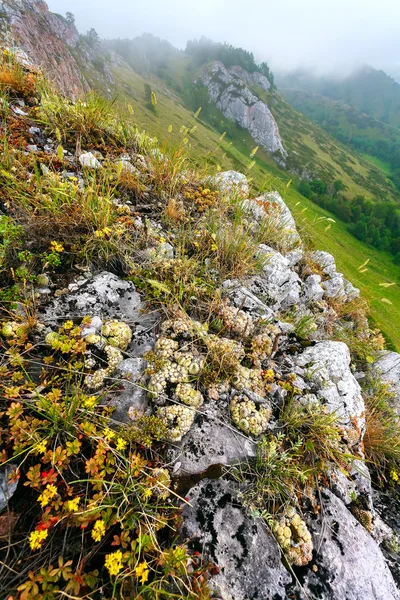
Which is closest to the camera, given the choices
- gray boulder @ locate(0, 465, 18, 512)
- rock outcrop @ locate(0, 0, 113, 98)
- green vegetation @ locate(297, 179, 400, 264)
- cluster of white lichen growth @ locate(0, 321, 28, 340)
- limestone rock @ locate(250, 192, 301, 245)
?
gray boulder @ locate(0, 465, 18, 512)

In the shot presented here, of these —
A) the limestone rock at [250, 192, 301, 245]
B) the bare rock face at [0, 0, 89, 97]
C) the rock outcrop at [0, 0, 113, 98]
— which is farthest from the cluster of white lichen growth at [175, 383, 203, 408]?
the bare rock face at [0, 0, 89, 97]

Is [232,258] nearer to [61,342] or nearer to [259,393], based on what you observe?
[259,393]

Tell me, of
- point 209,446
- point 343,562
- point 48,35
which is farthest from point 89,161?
point 48,35

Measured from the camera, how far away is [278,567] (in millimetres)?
2770

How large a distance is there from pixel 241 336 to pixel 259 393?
0.91 metres

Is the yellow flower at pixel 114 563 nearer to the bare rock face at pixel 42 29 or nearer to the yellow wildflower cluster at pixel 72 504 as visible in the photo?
the yellow wildflower cluster at pixel 72 504

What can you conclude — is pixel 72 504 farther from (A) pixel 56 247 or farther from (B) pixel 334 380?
(B) pixel 334 380

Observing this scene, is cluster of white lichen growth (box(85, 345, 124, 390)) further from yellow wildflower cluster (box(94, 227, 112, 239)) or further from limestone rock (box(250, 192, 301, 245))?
limestone rock (box(250, 192, 301, 245))

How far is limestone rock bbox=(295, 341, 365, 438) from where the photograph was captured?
13.8ft

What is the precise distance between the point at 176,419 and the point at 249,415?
949 mm

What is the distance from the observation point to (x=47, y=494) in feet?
7.61

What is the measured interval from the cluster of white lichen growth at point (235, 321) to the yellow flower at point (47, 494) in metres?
2.81

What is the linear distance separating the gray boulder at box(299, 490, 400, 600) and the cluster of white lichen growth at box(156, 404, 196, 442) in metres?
Result: 1.79

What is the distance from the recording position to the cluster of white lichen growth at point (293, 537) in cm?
284
